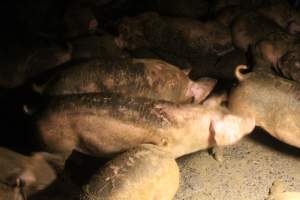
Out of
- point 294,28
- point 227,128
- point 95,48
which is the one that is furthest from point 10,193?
point 294,28

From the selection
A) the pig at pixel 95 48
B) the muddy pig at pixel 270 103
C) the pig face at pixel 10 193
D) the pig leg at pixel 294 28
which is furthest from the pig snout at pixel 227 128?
the pig leg at pixel 294 28

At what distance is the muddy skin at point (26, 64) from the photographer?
13.7 ft

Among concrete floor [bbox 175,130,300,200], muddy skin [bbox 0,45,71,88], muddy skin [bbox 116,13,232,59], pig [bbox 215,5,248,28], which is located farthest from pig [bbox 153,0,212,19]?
concrete floor [bbox 175,130,300,200]

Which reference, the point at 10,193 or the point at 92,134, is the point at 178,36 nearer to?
the point at 92,134

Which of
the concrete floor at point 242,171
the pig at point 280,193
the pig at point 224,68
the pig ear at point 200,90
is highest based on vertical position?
the pig ear at point 200,90

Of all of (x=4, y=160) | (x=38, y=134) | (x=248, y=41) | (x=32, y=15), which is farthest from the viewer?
(x=32, y=15)

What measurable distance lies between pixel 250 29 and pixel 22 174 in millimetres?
3400

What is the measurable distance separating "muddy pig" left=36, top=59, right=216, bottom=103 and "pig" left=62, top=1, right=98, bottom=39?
155 centimetres

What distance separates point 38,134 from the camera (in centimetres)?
307

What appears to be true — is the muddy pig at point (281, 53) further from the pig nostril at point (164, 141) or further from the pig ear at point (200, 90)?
the pig nostril at point (164, 141)

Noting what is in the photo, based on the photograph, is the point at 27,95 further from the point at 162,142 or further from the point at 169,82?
the point at 162,142

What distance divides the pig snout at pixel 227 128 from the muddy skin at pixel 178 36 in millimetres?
2029

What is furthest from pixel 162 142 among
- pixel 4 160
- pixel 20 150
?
pixel 20 150

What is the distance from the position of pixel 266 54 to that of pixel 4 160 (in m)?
3.06
